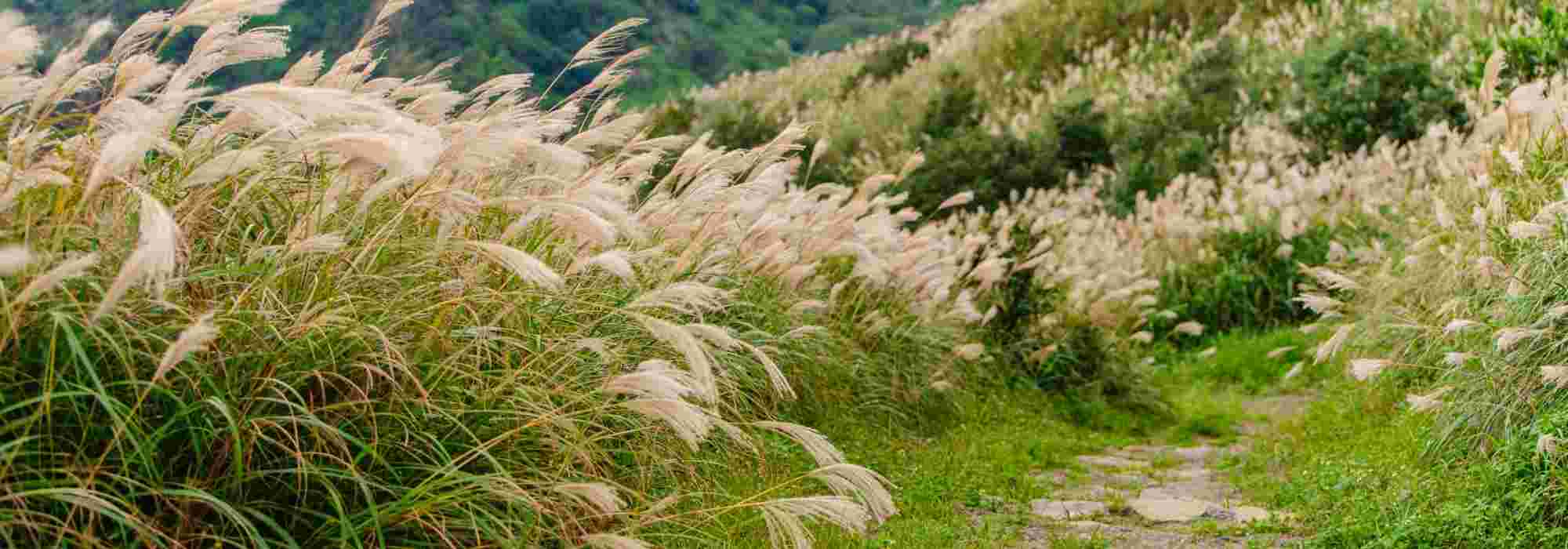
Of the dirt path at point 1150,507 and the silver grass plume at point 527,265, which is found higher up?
the silver grass plume at point 527,265

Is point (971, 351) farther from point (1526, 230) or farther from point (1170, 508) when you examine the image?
point (1526, 230)

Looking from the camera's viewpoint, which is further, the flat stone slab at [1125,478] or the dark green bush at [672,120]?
the dark green bush at [672,120]

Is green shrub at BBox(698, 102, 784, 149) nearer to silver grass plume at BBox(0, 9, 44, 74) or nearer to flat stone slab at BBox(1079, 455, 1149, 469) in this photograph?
flat stone slab at BBox(1079, 455, 1149, 469)

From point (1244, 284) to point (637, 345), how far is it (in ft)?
24.3

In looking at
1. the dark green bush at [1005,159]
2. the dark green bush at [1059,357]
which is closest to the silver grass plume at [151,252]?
the dark green bush at [1059,357]

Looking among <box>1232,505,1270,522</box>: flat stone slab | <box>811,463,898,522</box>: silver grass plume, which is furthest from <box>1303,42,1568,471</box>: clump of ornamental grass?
<box>811,463,898,522</box>: silver grass plume

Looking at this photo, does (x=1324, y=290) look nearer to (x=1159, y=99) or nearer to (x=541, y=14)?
(x=1159, y=99)

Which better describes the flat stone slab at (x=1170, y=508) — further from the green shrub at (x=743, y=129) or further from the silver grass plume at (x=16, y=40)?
the green shrub at (x=743, y=129)

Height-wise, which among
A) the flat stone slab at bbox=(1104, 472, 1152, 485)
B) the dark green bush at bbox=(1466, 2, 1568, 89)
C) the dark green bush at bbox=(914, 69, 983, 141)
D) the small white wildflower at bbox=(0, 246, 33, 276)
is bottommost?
the dark green bush at bbox=(914, 69, 983, 141)

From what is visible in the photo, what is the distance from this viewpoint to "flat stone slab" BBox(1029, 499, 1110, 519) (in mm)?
4383

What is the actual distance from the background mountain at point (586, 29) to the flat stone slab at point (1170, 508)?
17.4 meters

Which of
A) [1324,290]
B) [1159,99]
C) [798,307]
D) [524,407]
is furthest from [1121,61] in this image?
[524,407]

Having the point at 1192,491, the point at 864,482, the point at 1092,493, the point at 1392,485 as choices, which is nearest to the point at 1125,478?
the point at 1192,491

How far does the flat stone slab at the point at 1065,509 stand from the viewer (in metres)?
4.38
